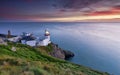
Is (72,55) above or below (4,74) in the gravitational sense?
below

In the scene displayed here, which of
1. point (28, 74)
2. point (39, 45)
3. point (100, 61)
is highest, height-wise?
point (28, 74)

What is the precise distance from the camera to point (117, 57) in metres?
58.6

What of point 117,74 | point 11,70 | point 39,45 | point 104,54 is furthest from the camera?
point 104,54

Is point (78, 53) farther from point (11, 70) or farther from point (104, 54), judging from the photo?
point (11, 70)

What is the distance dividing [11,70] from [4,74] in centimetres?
86

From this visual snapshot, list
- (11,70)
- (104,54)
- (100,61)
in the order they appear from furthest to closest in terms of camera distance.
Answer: (104,54), (100,61), (11,70)

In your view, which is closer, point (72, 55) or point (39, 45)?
point (39, 45)

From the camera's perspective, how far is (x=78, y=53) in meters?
66.1

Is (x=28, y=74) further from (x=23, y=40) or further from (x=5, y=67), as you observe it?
(x=23, y=40)

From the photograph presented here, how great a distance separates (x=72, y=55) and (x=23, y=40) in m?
15.3

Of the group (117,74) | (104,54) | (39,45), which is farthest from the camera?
(104,54)

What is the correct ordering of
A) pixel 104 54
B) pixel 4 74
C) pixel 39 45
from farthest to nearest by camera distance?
pixel 104 54
pixel 39 45
pixel 4 74

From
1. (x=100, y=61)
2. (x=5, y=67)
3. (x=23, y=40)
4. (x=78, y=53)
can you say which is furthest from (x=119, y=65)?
(x=5, y=67)

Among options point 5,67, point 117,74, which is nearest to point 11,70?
point 5,67
